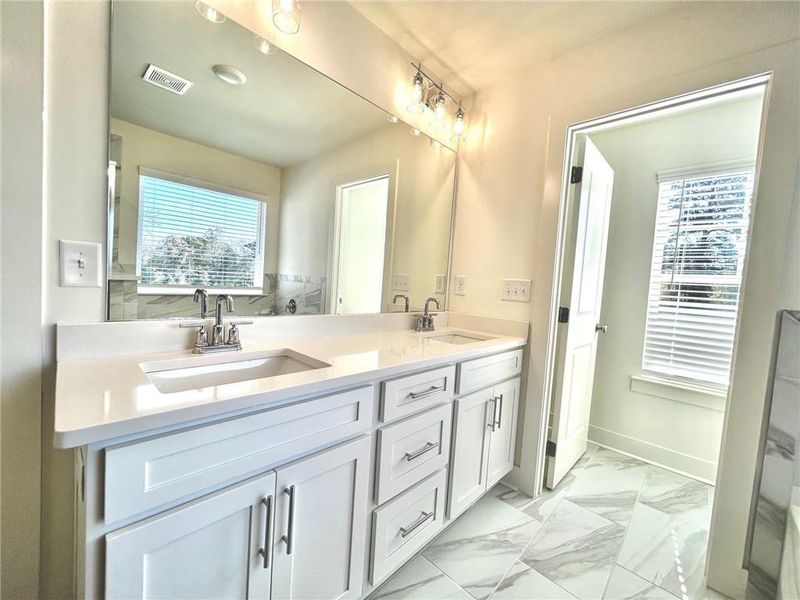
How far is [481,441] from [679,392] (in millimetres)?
1622

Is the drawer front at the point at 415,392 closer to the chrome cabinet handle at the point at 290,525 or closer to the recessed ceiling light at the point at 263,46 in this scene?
the chrome cabinet handle at the point at 290,525

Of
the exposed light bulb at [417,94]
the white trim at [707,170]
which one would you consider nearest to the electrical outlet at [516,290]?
the exposed light bulb at [417,94]

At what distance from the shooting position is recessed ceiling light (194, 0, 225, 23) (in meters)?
1.12

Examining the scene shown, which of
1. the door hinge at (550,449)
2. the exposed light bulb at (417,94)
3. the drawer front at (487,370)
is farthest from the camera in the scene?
the door hinge at (550,449)

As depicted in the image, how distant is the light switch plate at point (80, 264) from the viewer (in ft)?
3.08

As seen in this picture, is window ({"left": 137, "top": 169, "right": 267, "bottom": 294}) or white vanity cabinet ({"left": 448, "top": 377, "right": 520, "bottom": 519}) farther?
white vanity cabinet ({"left": 448, "top": 377, "right": 520, "bottom": 519})

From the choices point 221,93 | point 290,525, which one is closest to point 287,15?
point 221,93

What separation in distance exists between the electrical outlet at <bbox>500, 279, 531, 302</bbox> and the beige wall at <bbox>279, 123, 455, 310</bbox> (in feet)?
1.39

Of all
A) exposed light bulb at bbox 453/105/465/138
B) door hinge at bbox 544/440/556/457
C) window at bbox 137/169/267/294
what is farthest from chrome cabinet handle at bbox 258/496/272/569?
exposed light bulb at bbox 453/105/465/138

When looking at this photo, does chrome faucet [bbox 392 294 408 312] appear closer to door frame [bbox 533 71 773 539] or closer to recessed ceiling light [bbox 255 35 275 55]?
door frame [bbox 533 71 773 539]

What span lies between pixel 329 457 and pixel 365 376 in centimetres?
24

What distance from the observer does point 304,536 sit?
91cm

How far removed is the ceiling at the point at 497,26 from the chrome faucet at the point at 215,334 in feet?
4.70

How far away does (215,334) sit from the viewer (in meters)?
1.16
